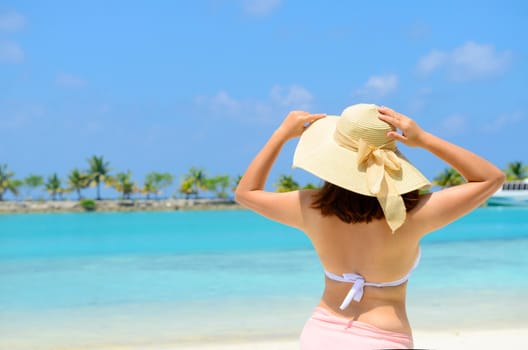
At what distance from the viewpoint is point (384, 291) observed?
1.88m

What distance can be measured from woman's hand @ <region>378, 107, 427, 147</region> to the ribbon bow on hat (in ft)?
0.14

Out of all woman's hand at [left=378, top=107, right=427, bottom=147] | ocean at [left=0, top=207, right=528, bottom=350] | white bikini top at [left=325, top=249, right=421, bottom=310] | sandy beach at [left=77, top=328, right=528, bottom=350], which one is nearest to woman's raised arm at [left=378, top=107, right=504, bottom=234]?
woman's hand at [left=378, top=107, right=427, bottom=147]

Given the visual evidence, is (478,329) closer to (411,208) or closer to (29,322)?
(29,322)

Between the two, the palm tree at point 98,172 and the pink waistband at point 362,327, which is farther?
the palm tree at point 98,172

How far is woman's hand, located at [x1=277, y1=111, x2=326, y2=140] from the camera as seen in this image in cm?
202

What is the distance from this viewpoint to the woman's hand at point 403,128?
6.02 feet

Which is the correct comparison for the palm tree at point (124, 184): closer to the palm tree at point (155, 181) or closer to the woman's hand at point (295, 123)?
the palm tree at point (155, 181)

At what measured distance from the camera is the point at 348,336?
1863 mm

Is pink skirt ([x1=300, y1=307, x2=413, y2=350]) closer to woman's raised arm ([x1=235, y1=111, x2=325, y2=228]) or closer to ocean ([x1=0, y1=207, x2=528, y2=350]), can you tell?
woman's raised arm ([x1=235, y1=111, x2=325, y2=228])

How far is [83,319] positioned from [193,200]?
6231 cm

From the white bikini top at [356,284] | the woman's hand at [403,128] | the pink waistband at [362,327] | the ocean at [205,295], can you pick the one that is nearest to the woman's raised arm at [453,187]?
the woman's hand at [403,128]

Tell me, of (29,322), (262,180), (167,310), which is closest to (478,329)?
(167,310)

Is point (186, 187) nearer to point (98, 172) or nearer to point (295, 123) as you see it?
point (98, 172)

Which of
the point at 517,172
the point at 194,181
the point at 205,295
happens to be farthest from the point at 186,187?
the point at 205,295
